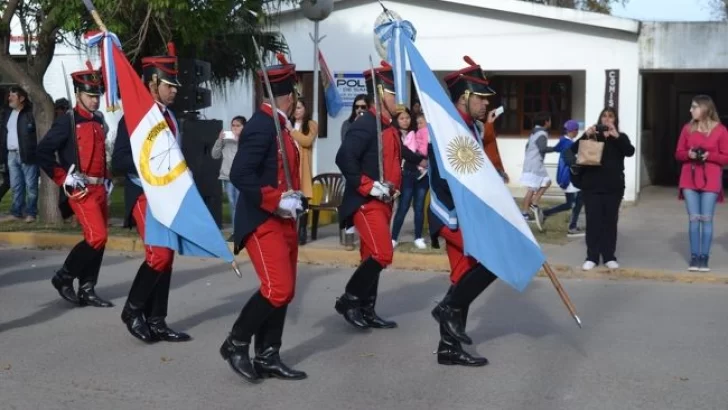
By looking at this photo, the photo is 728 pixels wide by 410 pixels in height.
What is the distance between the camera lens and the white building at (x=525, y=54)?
20.4 metres

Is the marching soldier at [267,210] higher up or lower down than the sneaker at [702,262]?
higher up

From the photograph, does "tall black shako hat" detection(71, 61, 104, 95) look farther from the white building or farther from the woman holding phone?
the white building

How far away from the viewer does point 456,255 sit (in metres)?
7.78

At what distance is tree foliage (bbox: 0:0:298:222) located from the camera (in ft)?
46.1

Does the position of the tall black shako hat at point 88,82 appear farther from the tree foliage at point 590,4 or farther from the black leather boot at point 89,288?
the tree foliage at point 590,4

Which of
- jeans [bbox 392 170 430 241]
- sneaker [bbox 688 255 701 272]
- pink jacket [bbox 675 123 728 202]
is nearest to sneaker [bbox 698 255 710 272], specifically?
sneaker [bbox 688 255 701 272]

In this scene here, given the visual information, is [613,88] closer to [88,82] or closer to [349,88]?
[349,88]

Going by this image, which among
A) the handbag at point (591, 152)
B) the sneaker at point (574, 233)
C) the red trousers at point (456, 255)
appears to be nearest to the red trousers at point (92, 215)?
the red trousers at point (456, 255)

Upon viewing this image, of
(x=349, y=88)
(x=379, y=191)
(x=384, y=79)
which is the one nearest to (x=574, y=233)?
(x=349, y=88)

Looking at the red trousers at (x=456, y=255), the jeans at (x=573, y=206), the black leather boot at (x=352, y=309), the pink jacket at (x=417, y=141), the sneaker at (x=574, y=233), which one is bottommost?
the sneaker at (x=574, y=233)

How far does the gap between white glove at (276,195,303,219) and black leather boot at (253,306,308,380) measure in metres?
0.61

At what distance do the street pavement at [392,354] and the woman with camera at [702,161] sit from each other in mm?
793

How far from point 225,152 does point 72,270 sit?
4.80m

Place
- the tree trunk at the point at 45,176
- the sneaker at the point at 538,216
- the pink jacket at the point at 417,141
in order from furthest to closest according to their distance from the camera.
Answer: the tree trunk at the point at 45,176 → the sneaker at the point at 538,216 → the pink jacket at the point at 417,141
